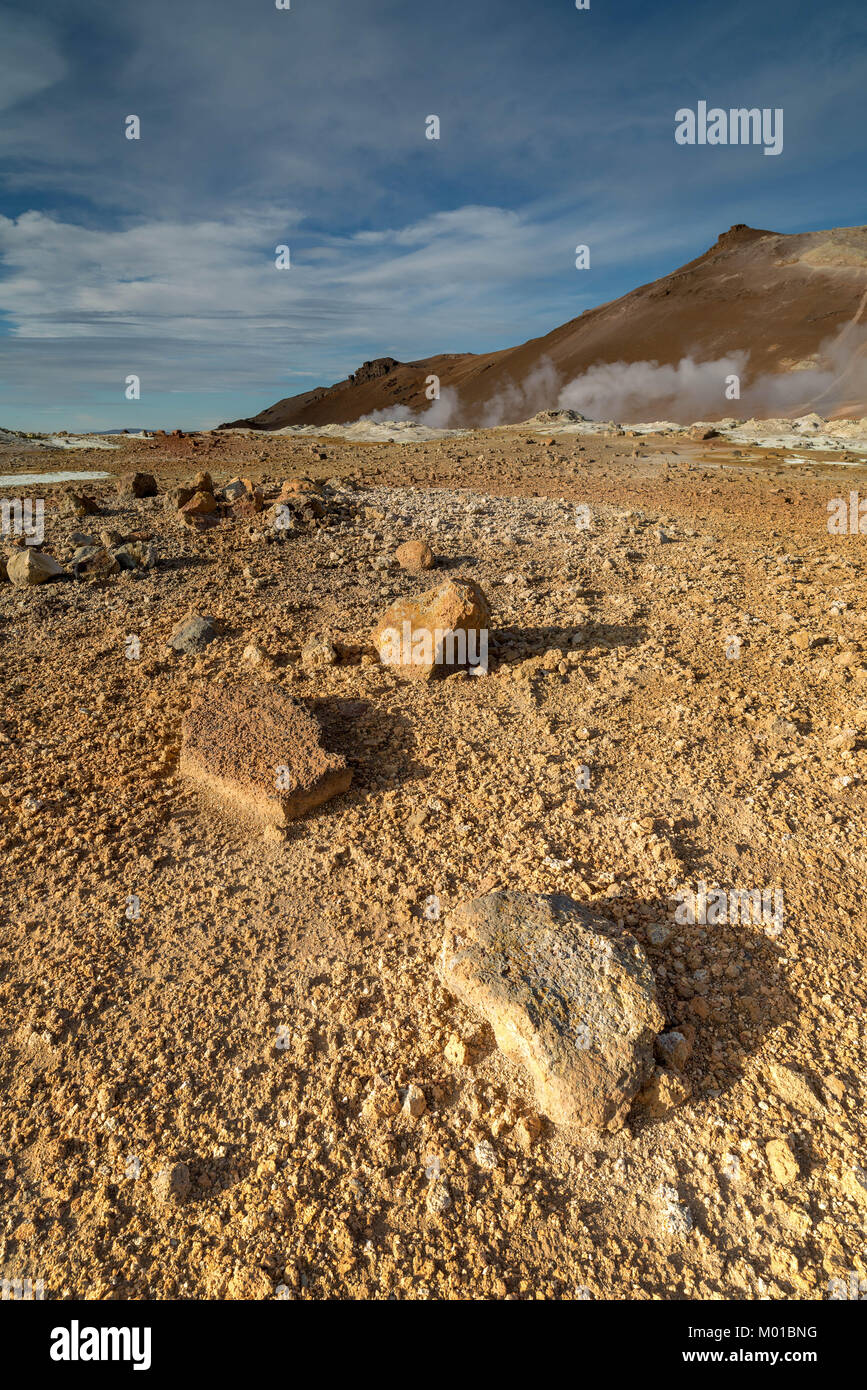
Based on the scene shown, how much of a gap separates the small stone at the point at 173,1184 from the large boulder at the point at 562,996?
0.88 meters

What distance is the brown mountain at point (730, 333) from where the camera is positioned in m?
21.1

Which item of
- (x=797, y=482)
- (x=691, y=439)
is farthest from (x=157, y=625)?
(x=691, y=439)

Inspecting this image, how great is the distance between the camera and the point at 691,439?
15.8 metres

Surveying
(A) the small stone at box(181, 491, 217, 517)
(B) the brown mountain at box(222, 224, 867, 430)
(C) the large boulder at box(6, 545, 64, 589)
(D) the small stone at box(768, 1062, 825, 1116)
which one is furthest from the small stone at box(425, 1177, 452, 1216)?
(B) the brown mountain at box(222, 224, 867, 430)

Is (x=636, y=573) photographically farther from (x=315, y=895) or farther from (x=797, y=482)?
(x=797, y=482)

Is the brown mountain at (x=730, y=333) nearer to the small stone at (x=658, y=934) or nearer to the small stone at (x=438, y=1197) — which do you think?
the small stone at (x=658, y=934)

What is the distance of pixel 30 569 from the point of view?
18.1ft

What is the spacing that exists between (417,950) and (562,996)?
1.91 ft

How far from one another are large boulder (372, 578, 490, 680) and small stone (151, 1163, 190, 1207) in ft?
8.94

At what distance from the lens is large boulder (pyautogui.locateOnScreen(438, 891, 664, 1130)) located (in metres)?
1.87

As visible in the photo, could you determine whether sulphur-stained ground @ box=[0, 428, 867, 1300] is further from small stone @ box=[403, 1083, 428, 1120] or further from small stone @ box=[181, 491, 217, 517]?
small stone @ box=[181, 491, 217, 517]

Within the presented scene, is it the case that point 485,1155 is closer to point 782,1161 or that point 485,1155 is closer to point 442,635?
point 782,1161

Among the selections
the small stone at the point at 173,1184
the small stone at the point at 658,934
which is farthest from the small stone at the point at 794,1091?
the small stone at the point at 173,1184
